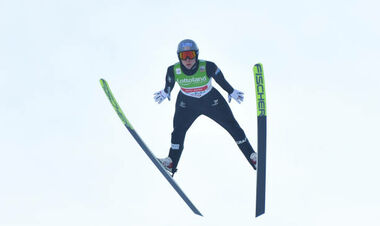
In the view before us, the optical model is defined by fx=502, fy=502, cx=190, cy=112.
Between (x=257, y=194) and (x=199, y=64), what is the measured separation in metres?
2.79

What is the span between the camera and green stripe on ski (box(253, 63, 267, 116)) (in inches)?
364

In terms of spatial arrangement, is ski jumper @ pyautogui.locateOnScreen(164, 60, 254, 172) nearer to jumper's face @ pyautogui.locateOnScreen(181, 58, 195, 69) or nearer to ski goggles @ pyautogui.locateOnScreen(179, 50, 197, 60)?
jumper's face @ pyautogui.locateOnScreen(181, 58, 195, 69)

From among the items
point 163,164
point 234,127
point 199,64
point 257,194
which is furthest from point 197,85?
point 257,194

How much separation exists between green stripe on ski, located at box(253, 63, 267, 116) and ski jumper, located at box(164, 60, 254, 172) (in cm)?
91

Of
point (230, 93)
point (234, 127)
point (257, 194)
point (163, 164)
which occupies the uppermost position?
point (230, 93)

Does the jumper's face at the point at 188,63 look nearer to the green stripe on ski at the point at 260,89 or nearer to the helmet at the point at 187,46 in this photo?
the helmet at the point at 187,46

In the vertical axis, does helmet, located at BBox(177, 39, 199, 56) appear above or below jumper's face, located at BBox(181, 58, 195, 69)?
above

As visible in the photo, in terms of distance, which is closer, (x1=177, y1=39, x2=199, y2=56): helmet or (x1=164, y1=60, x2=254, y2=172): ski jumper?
(x1=177, y1=39, x2=199, y2=56): helmet

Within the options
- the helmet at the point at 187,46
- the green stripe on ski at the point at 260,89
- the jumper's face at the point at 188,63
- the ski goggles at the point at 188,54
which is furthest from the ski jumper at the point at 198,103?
the green stripe on ski at the point at 260,89

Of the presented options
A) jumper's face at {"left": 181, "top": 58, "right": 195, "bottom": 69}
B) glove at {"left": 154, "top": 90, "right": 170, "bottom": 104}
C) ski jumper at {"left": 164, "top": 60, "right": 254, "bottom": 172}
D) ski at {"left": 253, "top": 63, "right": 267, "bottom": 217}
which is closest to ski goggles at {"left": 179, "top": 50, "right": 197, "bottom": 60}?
jumper's face at {"left": 181, "top": 58, "right": 195, "bottom": 69}

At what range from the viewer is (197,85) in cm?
1012

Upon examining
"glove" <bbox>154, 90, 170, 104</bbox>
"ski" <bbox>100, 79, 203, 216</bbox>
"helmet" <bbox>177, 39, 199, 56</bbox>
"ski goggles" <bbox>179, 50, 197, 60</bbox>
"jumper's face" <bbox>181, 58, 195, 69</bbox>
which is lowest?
"ski" <bbox>100, 79, 203, 216</bbox>

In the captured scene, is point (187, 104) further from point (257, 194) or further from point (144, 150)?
point (257, 194)

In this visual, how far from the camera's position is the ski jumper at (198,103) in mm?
10078
